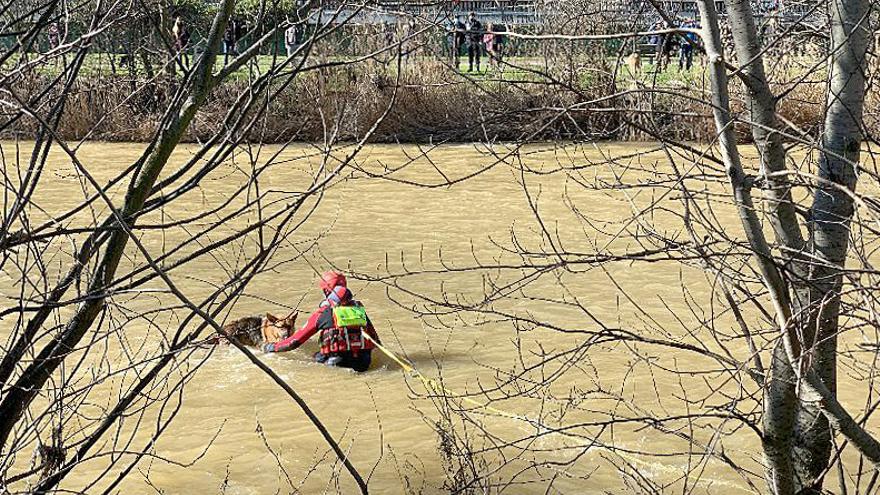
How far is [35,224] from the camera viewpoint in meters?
15.7

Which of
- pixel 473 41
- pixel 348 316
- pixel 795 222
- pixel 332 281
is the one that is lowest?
pixel 348 316

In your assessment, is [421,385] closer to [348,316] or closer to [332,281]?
[348,316]

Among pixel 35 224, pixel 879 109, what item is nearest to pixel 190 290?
pixel 35 224

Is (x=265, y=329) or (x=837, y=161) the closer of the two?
(x=837, y=161)

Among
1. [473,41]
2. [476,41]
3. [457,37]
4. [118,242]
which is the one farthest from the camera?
[473,41]

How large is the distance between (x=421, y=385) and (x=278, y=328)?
149 centimetres

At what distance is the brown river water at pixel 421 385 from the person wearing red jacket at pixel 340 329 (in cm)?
15

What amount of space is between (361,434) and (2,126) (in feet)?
18.6

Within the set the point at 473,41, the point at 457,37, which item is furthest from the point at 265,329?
the point at 457,37

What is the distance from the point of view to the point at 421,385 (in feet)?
31.8

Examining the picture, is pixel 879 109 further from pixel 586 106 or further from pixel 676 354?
pixel 676 354

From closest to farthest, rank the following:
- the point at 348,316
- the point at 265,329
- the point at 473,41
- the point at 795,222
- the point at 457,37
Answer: the point at 795,222 → the point at 457,37 → the point at 348,316 → the point at 265,329 → the point at 473,41

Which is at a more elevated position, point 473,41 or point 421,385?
point 473,41

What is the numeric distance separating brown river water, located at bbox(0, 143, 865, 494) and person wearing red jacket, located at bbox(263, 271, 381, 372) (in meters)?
0.15
